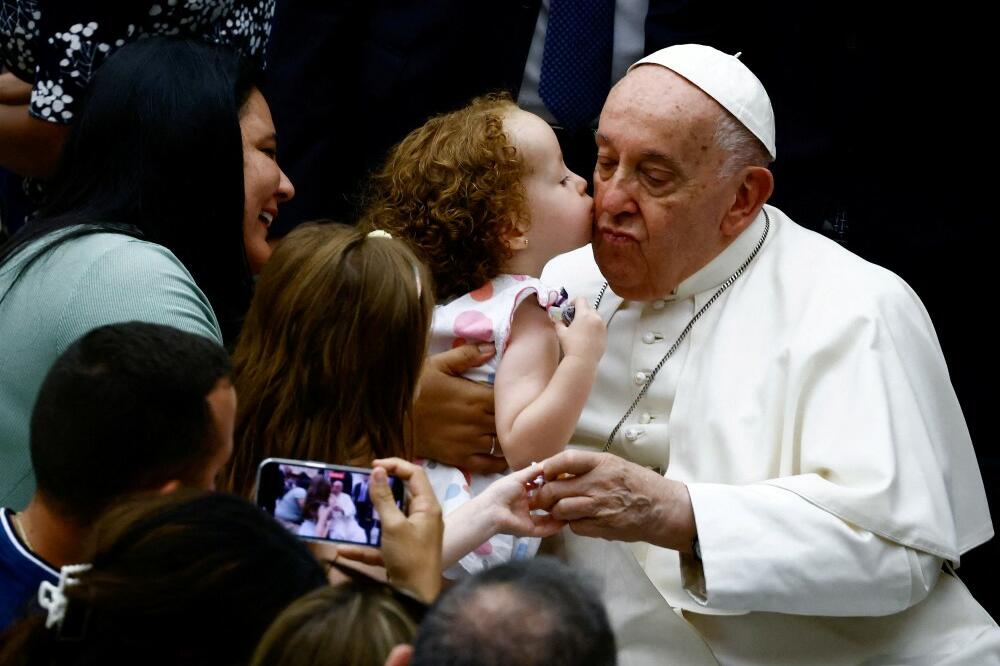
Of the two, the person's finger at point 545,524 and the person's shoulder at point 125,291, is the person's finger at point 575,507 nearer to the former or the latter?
the person's finger at point 545,524

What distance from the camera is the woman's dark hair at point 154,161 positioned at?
3490 mm

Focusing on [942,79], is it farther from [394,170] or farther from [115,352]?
[115,352]

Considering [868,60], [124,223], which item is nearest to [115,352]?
[124,223]

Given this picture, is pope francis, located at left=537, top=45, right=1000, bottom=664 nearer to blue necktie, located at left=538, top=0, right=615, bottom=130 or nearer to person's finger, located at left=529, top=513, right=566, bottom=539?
person's finger, located at left=529, top=513, right=566, bottom=539

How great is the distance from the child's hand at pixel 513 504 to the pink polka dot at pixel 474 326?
0.46 metres

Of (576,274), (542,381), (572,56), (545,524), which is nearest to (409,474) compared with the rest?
(545,524)

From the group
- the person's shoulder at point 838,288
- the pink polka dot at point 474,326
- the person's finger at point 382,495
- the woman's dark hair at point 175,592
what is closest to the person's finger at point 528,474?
the pink polka dot at point 474,326

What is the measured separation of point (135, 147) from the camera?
3.49 m

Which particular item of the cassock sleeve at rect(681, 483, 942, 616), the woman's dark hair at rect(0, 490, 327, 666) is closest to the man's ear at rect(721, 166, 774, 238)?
the cassock sleeve at rect(681, 483, 942, 616)

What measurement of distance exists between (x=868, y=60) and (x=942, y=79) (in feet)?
0.78

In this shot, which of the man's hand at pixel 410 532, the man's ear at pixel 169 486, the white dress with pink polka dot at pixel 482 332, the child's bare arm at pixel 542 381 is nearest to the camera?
the man's ear at pixel 169 486

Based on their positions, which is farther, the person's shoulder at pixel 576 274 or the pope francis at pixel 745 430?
the person's shoulder at pixel 576 274

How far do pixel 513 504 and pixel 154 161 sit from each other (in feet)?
3.67

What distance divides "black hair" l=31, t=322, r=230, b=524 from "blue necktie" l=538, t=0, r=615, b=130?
2711 millimetres
